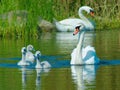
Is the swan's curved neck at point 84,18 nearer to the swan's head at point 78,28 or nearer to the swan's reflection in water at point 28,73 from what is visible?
the swan's head at point 78,28

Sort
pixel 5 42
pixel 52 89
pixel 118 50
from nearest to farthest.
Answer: pixel 52 89 < pixel 118 50 < pixel 5 42

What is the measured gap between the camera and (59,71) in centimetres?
1652

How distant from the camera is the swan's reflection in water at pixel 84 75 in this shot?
1417 cm

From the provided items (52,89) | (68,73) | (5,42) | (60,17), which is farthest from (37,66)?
(60,17)

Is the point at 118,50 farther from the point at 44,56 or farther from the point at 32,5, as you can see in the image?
the point at 32,5

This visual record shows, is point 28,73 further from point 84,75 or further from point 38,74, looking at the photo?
point 84,75

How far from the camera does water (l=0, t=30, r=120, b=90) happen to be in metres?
14.1

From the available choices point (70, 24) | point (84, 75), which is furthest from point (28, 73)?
point (70, 24)

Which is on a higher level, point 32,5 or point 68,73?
point 32,5

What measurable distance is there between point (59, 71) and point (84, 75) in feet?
3.02

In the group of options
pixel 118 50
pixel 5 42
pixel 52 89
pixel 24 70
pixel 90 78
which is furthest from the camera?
pixel 5 42

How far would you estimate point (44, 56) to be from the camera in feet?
65.5

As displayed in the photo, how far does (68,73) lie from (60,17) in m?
18.6

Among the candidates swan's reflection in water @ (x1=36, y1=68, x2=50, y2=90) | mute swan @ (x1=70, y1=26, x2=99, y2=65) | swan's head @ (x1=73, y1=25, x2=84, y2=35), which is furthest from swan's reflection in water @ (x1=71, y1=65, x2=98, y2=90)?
swan's head @ (x1=73, y1=25, x2=84, y2=35)
